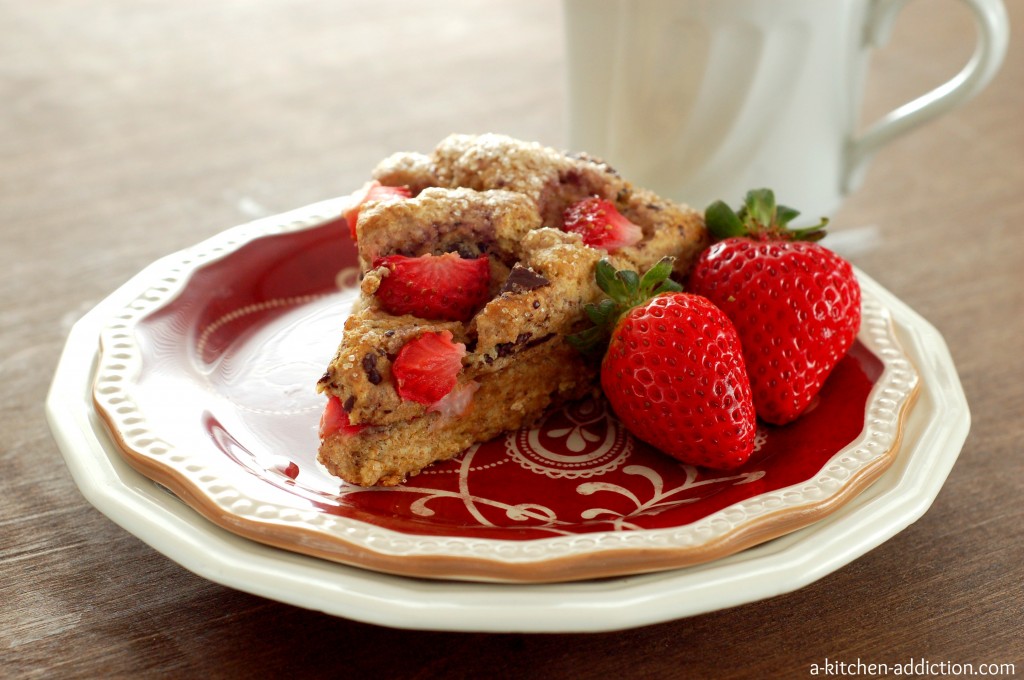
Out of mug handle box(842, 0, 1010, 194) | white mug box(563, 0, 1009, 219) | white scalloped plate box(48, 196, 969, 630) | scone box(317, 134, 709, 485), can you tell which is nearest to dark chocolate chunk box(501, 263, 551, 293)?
scone box(317, 134, 709, 485)

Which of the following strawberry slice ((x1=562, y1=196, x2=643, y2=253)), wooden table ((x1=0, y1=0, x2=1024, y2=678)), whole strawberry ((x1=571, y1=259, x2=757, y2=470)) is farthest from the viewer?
strawberry slice ((x1=562, y1=196, x2=643, y2=253))

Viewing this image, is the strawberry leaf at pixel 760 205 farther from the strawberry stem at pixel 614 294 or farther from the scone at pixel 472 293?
the strawberry stem at pixel 614 294

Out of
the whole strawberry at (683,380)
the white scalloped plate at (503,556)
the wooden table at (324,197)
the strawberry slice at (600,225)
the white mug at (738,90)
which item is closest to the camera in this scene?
the white scalloped plate at (503,556)

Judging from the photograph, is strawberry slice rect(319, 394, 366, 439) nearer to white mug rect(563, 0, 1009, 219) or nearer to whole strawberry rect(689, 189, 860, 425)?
whole strawberry rect(689, 189, 860, 425)

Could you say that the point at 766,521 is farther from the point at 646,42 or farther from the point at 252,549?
the point at 646,42

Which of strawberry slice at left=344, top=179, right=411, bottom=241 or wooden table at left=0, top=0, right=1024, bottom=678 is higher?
strawberry slice at left=344, top=179, right=411, bottom=241

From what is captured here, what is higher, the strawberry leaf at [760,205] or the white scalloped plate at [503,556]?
the strawberry leaf at [760,205]

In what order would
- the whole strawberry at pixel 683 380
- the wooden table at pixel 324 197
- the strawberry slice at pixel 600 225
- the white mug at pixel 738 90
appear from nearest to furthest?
the wooden table at pixel 324 197 → the whole strawberry at pixel 683 380 → the strawberry slice at pixel 600 225 → the white mug at pixel 738 90

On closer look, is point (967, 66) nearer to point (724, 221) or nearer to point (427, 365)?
point (724, 221)

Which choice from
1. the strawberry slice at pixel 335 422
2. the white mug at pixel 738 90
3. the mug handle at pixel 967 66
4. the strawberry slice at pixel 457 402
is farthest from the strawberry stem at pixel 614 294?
the mug handle at pixel 967 66
